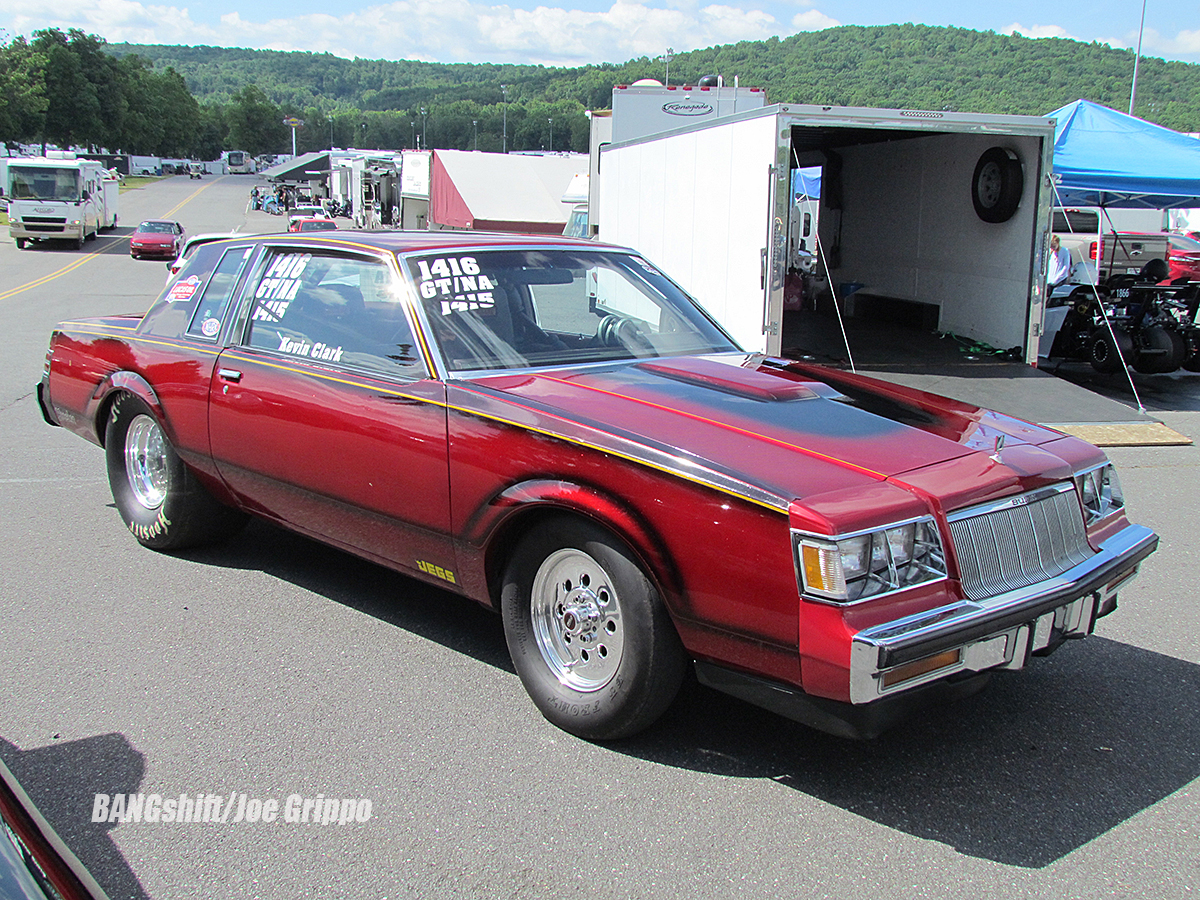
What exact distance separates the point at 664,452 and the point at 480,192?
85.2 ft

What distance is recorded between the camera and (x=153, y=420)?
512 centimetres

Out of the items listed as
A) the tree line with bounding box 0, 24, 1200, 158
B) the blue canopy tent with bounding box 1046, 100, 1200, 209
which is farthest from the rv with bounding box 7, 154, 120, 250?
the blue canopy tent with bounding box 1046, 100, 1200, 209

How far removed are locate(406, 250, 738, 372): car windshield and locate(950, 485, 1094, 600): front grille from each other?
166cm

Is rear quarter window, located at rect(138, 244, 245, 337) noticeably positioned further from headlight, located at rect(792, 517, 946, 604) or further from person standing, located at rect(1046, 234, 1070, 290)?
person standing, located at rect(1046, 234, 1070, 290)

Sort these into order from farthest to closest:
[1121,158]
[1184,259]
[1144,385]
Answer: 1. [1184,259]
2. [1144,385]
3. [1121,158]

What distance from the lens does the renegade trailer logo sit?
56.1 ft

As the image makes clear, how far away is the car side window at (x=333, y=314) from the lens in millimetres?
A: 3973

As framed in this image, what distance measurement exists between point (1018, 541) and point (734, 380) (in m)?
1.19

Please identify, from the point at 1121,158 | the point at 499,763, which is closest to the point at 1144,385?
the point at 1121,158

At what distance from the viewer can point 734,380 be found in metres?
3.79

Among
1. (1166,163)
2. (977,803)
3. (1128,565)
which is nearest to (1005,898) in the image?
(977,803)

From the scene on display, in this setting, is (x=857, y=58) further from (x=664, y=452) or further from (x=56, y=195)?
(x=664, y=452)

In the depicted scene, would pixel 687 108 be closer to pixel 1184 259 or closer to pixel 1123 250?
pixel 1123 250

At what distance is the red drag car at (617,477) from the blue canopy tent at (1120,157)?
8880mm
